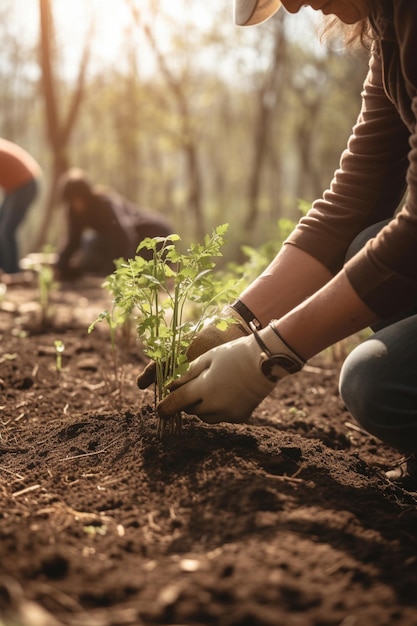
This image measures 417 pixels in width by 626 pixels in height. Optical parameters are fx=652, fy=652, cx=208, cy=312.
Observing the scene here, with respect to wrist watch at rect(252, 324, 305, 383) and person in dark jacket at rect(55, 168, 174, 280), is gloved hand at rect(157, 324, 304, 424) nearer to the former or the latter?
wrist watch at rect(252, 324, 305, 383)

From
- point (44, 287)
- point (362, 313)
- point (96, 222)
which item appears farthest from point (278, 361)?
point (96, 222)

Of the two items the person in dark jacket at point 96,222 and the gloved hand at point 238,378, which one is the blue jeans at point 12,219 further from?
the gloved hand at point 238,378

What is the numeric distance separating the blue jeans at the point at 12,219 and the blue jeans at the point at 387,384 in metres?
6.80

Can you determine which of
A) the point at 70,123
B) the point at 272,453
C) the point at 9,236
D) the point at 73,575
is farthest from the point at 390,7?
the point at 70,123

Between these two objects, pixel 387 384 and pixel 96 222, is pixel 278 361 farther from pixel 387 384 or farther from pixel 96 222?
pixel 96 222

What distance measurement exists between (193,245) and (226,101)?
1025 inches

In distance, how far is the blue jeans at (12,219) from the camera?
318 inches

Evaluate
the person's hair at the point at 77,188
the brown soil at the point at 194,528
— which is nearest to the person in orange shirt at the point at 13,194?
the person's hair at the point at 77,188

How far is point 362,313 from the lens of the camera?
1.87 meters

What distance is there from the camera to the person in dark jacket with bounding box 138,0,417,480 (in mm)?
1825

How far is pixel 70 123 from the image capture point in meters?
10.1

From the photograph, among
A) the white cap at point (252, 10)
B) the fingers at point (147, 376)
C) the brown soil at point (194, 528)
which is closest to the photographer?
the brown soil at point (194, 528)

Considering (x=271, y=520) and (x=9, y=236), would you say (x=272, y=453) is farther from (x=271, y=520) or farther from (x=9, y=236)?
(x=9, y=236)

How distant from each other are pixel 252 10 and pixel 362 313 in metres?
1.04
